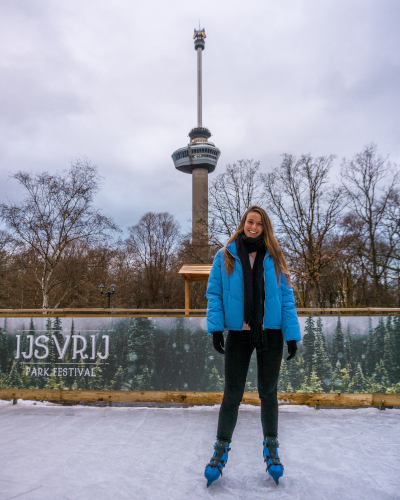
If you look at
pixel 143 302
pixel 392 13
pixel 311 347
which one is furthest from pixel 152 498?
pixel 143 302

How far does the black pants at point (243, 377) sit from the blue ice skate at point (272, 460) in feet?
0.14

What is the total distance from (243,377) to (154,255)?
34.7 meters

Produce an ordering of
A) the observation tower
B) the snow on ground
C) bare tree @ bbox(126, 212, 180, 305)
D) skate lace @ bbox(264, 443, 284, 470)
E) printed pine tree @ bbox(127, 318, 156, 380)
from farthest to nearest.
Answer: the observation tower
bare tree @ bbox(126, 212, 180, 305)
printed pine tree @ bbox(127, 318, 156, 380)
skate lace @ bbox(264, 443, 284, 470)
the snow on ground

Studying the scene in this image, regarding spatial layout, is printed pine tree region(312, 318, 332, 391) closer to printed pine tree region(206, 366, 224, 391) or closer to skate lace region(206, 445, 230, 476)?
printed pine tree region(206, 366, 224, 391)

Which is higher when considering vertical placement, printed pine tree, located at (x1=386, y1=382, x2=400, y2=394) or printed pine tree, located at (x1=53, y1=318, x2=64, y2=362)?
printed pine tree, located at (x1=53, y1=318, x2=64, y2=362)

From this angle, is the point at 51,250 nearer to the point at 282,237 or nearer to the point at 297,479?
the point at 282,237

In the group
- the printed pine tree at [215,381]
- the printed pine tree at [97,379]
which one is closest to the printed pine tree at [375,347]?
the printed pine tree at [215,381]

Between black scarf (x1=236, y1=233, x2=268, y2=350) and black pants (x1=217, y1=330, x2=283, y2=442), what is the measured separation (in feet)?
0.28

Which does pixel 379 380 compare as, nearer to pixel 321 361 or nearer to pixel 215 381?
pixel 321 361

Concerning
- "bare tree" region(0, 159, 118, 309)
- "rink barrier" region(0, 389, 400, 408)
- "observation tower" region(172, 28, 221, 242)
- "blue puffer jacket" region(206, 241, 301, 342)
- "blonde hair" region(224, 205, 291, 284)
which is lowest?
"rink barrier" region(0, 389, 400, 408)

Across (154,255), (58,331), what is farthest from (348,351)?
(154,255)

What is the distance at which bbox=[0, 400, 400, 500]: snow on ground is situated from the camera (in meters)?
1.93

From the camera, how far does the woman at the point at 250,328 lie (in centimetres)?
209

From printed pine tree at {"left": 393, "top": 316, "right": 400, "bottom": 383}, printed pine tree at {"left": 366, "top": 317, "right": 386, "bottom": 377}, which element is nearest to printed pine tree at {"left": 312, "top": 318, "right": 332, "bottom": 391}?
printed pine tree at {"left": 366, "top": 317, "right": 386, "bottom": 377}
